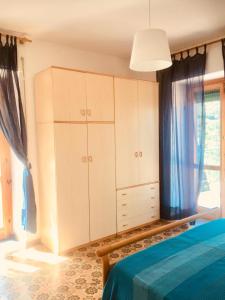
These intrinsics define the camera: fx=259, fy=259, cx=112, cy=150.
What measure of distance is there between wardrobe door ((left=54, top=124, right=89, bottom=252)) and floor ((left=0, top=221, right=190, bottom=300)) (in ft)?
0.71

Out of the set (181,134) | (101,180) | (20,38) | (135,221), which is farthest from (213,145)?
→ (20,38)

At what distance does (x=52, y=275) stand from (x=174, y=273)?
5.10 ft

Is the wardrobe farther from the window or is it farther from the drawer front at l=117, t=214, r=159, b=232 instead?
the window

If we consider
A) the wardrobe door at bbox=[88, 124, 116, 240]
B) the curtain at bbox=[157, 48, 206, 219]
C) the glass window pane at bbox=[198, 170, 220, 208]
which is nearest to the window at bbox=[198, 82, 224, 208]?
the glass window pane at bbox=[198, 170, 220, 208]

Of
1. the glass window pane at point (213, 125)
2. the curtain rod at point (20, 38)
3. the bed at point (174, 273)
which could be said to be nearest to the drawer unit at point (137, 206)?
the glass window pane at point (213, 125)

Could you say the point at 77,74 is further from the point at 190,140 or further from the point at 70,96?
the point at 190,140

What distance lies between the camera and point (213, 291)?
1298mm

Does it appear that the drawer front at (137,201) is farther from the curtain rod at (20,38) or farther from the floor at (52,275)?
the curtain rod at (20,38)

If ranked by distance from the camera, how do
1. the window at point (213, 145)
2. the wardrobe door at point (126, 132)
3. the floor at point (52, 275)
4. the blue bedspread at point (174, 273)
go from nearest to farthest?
the blue bedspread at point (174, 273) < the floor at point (52, 275) < the wardrobe door at point (126, 132) < the window at point (213, 145)

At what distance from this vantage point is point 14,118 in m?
2.97

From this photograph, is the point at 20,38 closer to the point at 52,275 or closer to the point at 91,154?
the point at 91,154

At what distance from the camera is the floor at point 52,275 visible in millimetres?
2264

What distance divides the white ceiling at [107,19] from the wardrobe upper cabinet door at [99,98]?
0.53 metres

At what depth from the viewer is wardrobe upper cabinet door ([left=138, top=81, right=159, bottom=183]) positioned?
12.0 ft
